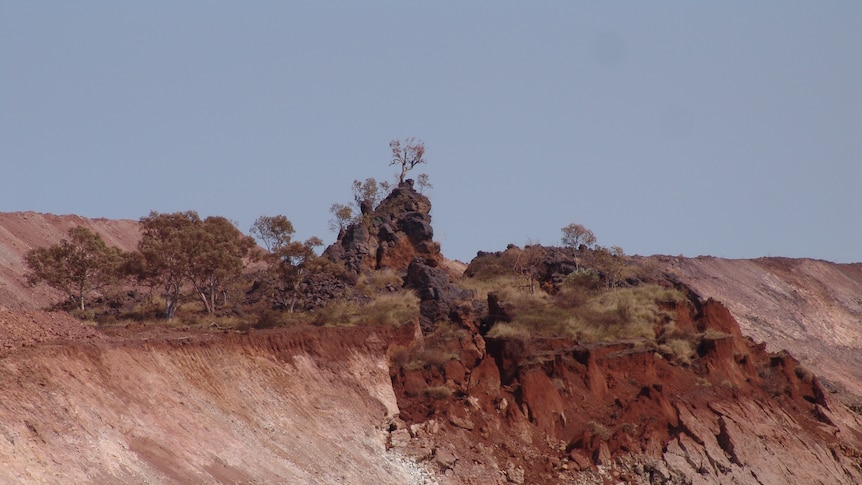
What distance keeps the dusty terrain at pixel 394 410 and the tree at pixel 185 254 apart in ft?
16.3

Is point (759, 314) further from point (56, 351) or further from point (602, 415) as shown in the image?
point (56, 351)

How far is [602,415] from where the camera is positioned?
42.7 m

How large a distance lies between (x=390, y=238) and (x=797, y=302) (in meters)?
35.2

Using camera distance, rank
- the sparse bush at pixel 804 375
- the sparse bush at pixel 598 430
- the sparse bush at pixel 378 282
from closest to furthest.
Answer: the sparse bush at pixel 598 430
the sparse bush at pixel 804 375
the sparse bush at pixel 378 282

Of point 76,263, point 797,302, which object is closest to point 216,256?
point 76,263

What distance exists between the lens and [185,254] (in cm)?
4469

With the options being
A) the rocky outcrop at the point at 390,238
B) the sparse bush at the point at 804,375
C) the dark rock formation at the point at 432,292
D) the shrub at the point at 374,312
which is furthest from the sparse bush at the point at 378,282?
the sparse bush at the point at 804,375

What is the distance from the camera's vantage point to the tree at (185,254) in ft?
147

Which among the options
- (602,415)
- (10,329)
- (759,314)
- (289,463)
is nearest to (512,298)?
(602,415)

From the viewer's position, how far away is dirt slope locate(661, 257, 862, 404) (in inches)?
2630

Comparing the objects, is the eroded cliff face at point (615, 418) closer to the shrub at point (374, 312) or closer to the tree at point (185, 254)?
the shrub at point (374, 312)

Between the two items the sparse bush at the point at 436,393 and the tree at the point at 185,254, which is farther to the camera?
the tree at the point at 185,254

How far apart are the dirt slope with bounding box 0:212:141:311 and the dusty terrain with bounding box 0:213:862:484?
81.6 inches

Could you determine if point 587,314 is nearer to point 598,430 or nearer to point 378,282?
point 598,430
